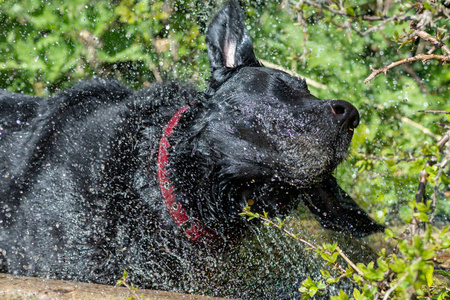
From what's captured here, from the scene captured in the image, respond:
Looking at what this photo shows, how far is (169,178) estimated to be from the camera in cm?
261

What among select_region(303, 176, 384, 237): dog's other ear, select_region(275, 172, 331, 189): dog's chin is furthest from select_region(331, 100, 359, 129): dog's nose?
select_region(303, 176, 384, 237): dog's other ear

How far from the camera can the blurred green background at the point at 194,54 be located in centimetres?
454

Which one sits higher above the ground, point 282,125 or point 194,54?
point 282,125

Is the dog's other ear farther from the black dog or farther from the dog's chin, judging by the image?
the dog's chin

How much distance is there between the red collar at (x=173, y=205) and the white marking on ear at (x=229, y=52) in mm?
672

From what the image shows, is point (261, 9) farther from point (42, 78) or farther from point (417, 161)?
point (417, 161)

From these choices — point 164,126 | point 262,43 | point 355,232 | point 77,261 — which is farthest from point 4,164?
point 262,43

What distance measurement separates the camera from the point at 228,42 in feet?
9.99

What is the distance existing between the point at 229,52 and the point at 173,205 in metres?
1.21

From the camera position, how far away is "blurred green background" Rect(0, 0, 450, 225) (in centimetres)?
454

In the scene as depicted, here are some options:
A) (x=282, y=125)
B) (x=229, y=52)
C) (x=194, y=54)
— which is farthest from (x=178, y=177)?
(x=194, y=54)

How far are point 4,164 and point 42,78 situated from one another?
2323 mm

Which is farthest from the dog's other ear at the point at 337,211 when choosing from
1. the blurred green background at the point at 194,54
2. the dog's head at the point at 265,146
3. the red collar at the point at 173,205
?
the blurred green background at the point at 194,54

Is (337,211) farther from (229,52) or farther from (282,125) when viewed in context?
(229,52)
